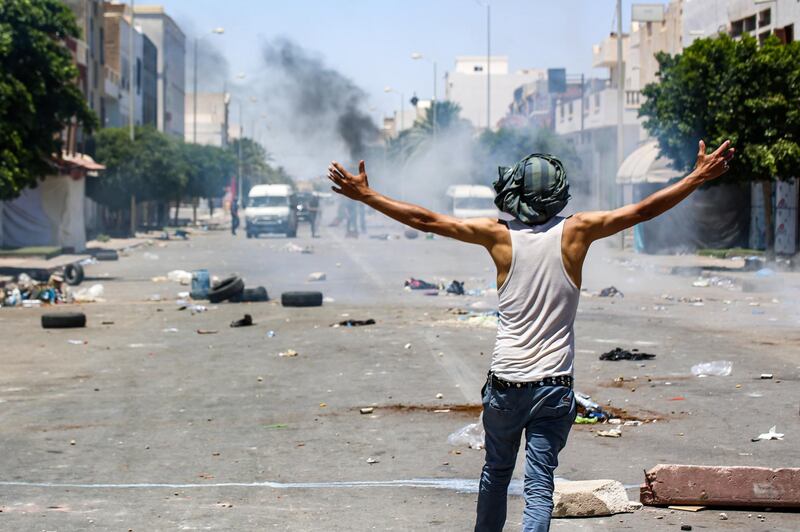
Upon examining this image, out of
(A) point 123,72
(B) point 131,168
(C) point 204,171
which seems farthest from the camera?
(A) point 123,72

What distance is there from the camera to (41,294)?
862 inches

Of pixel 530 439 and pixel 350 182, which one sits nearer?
pixel 530 439

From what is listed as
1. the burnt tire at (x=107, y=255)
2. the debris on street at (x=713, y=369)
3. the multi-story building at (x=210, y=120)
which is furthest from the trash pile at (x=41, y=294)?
the multi-story building at (x=210, y=120)

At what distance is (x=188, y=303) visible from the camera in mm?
21203

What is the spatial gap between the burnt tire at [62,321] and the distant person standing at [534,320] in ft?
43.9

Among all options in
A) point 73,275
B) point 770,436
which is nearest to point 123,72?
point 73,275

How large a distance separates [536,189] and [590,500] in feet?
7.20

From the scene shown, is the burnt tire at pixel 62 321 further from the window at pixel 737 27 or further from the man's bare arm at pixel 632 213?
the window at pixel 737 27

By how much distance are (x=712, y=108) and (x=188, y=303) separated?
1391cm

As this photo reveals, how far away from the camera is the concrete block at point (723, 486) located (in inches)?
257

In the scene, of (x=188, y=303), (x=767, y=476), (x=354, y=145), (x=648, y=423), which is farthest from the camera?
(x=354, y=145)

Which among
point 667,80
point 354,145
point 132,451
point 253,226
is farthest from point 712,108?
point 354,145

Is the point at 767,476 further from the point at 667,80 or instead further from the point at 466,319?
the point at 667,80

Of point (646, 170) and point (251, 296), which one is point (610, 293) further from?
point (646, 170)
